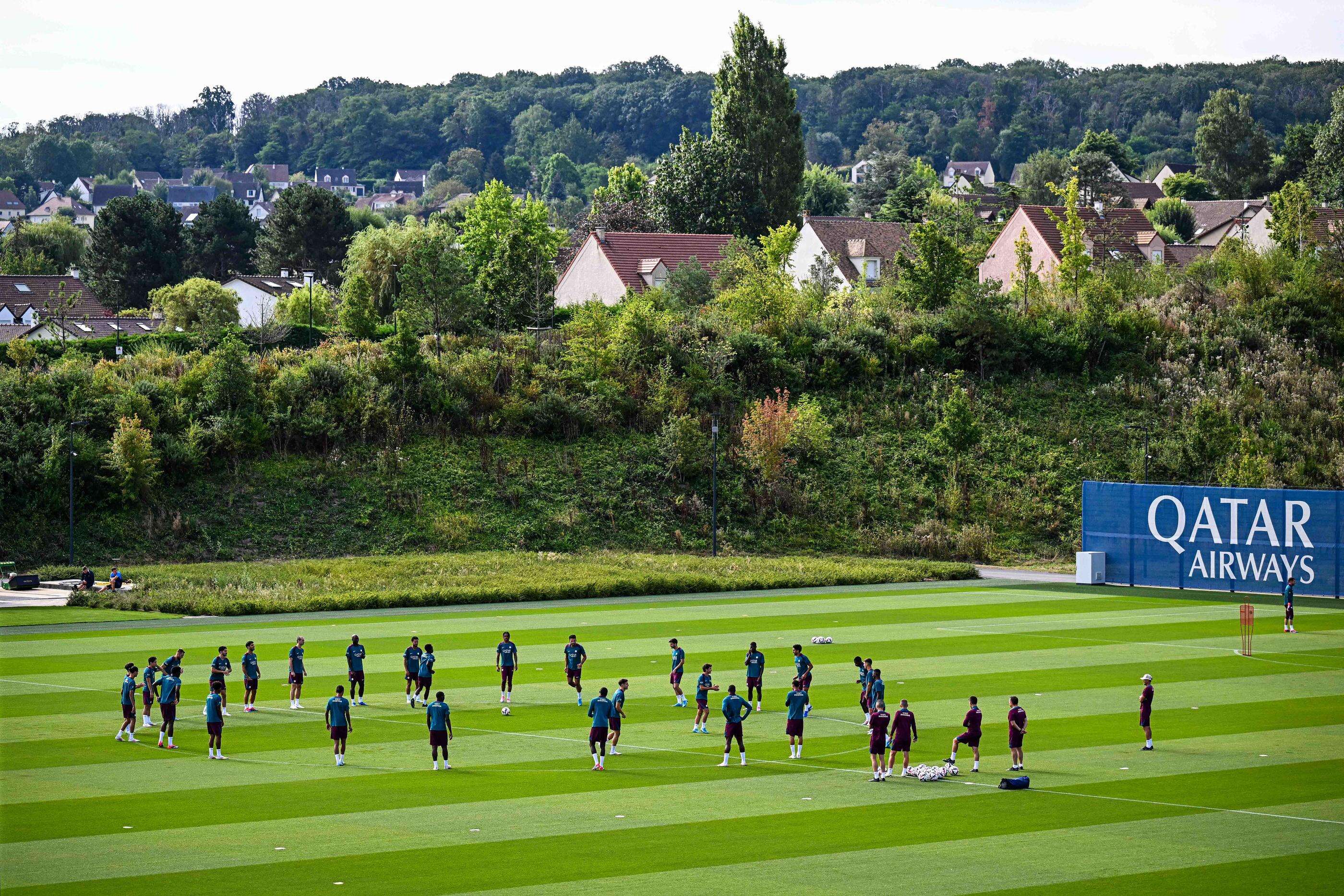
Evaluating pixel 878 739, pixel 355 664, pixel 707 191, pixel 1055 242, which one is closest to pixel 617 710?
pixel 878 739

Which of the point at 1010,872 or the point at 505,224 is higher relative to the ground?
the point at 505,224

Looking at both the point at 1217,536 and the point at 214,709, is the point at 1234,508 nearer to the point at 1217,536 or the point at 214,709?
the point at 1217,536

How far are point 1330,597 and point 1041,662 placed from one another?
19512 mm

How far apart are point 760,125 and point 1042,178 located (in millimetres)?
54451

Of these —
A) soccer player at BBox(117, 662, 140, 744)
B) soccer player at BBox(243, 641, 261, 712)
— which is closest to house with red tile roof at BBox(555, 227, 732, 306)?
soccer player at BBox(243, 641, 261, 712)

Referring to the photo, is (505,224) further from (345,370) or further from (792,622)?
(792,622)

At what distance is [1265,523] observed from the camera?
168 ft

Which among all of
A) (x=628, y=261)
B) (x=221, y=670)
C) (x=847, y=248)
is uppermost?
(x=847, y=248)

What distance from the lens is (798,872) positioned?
19.2m

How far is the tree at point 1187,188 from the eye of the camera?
145m

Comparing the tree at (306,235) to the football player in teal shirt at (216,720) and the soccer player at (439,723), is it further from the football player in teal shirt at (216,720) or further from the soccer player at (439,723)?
the soccer player at (439,723)

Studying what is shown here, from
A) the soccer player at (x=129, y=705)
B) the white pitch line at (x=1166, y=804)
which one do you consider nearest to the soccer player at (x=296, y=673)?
the soccer player at (x=129, y=705)

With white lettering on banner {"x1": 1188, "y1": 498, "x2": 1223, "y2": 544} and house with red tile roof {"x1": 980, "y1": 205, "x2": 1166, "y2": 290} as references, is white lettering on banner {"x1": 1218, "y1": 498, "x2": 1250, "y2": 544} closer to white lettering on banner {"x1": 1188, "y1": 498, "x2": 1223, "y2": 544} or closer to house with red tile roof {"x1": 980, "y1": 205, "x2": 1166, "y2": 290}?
white lettering on banner {"x1": 1188, "y1": 498, "x2": 1223, "y2": 544}

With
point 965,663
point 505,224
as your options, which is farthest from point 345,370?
point 965,663
